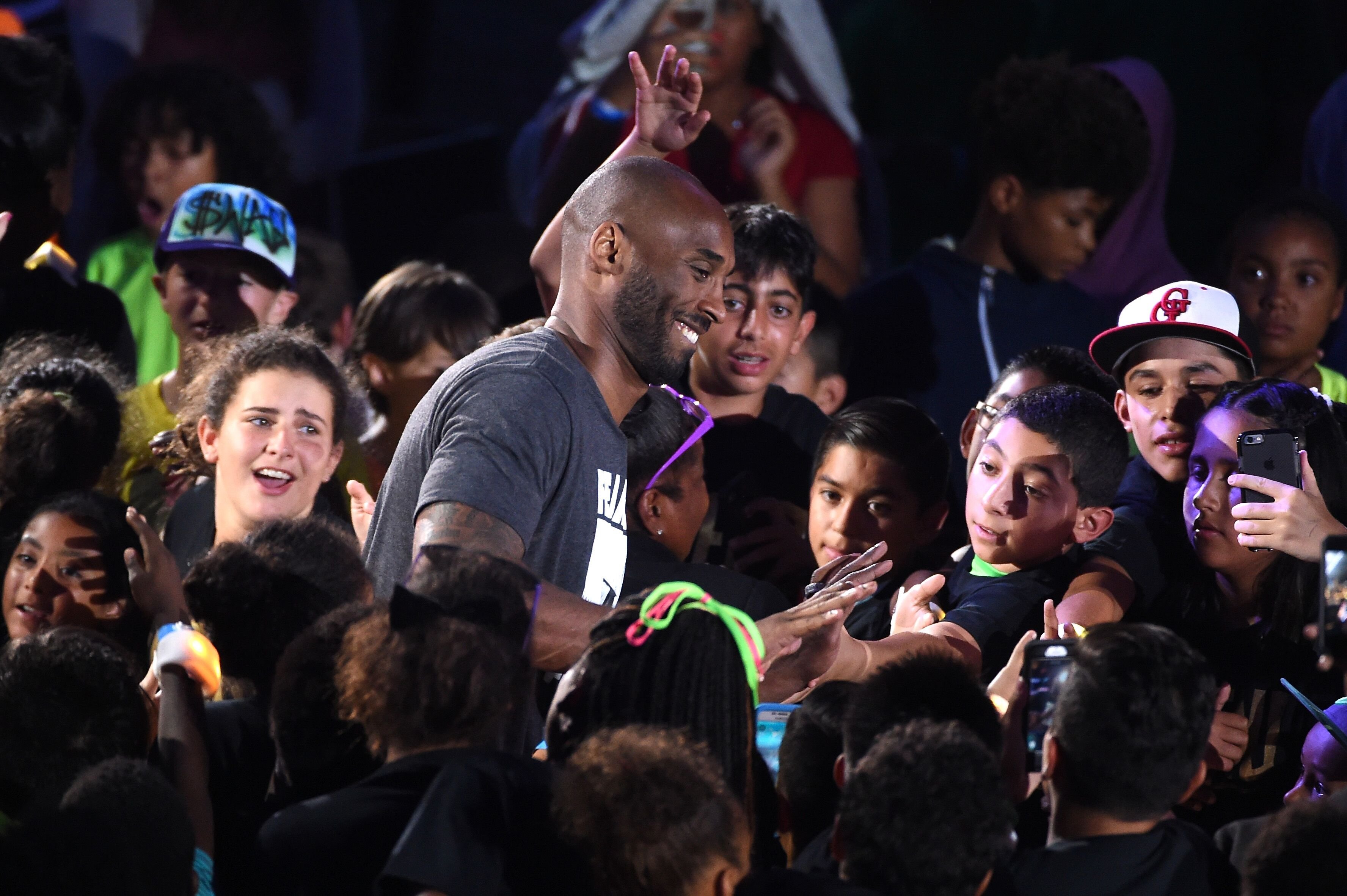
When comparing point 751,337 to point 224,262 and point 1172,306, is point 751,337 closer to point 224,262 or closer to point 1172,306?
point 1172,306

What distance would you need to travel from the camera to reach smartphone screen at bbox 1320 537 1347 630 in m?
2.66

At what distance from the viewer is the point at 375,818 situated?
7.43 feet

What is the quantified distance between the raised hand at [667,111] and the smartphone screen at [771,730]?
133 centimetres

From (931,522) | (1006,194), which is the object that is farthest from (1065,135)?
(931,522)

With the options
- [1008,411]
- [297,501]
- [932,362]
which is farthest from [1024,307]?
[297,501]

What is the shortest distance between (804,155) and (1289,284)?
6.42 feet

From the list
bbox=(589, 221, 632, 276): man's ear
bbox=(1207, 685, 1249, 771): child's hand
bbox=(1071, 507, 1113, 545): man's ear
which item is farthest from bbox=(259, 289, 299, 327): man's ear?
bbox=(1207, 685, 1249, 771): child's hand

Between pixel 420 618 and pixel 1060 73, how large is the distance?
3.80 metres

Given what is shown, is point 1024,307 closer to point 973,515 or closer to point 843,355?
point 843,355

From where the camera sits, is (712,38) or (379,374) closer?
(379,374)

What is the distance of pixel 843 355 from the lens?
5.28 metres

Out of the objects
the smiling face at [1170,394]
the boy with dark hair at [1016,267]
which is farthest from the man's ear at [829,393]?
the smiling face at [1170,394]

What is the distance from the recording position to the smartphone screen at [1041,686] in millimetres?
2508

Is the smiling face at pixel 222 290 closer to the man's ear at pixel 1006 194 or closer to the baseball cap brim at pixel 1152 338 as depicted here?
the man's ear at pixel 1006 194
